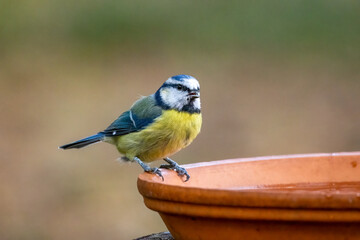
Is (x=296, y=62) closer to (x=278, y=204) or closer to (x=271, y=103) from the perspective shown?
(x=271, y=103)

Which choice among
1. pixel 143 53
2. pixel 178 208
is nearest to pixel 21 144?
pixel 143 53

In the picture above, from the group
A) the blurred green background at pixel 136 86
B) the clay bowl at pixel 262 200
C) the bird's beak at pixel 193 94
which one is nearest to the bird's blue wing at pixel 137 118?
the bird's beak at pixel 193 94

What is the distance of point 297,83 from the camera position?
9461 millimetres

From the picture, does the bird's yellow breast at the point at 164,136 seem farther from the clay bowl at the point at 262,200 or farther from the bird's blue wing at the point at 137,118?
the clay bowl at the point at 262,200

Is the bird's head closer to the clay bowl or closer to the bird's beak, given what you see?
the bird's beak

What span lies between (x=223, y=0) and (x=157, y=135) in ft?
22.7

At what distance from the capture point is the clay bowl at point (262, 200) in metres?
2.35

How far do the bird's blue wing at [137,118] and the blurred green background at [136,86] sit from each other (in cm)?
235

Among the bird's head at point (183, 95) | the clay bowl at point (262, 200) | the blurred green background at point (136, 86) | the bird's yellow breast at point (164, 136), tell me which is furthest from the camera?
the blurred green background at point (136, 86)

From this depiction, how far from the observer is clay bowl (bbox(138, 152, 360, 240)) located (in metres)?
2.35

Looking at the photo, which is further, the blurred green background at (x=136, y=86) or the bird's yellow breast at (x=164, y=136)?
the blurred green background at (x=136, y=86)

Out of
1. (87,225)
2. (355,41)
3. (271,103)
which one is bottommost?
(87,225)

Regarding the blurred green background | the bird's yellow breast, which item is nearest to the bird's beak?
the bird's yellow breast

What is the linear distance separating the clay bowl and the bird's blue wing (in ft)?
3.25
